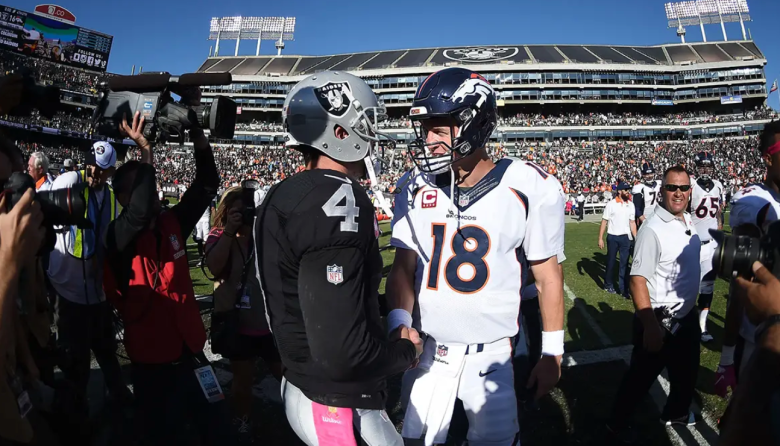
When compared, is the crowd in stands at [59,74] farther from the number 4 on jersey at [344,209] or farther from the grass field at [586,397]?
the number 4 on jersey at [344,209]

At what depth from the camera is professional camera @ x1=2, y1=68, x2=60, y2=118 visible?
2.15 metres

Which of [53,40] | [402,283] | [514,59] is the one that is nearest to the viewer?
[402,283]

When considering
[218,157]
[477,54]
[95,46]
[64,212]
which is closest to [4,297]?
[64,212]

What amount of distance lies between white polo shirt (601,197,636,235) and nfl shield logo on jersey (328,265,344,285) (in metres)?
8.89

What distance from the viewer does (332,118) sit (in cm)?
210

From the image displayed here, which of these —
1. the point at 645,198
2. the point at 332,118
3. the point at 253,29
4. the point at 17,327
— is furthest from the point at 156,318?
the point at 253,29

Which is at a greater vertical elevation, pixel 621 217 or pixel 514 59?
pixel 514 59

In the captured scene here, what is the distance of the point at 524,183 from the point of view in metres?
2.52

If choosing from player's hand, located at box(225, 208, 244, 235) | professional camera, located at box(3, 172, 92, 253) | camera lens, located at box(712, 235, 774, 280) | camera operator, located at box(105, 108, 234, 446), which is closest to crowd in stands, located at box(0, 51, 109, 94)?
player's hand, located at box(225, 208, 244, 235)

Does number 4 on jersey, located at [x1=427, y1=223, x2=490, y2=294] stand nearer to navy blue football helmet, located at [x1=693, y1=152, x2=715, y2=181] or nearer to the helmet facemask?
the helmet facemask

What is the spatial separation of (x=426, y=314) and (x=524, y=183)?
898 millimetres

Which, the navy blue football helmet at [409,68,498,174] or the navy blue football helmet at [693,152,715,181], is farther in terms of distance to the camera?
the navy blue football helmet at [693,152,715,181]

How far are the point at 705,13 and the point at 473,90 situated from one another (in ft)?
280

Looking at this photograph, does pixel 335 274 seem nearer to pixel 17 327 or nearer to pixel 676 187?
pixel 17 327
